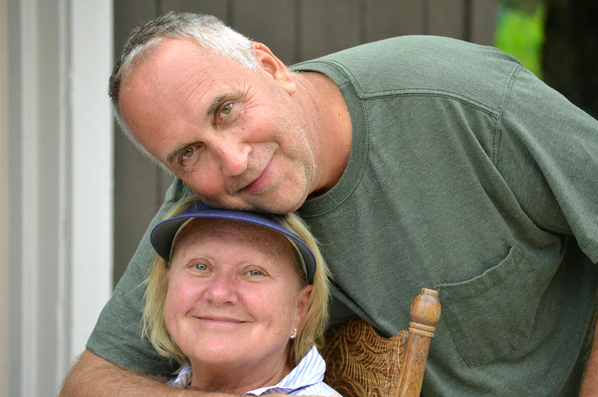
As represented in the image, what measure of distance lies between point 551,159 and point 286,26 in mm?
1745

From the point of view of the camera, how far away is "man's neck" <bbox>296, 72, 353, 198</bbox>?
1671 mm

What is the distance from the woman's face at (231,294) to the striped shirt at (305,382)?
0.08 meters

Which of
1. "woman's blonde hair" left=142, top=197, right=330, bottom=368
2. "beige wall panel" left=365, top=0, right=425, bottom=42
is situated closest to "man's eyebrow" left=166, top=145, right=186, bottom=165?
"woman's blonde hair" left=142, top=197, right=330, bottom=368

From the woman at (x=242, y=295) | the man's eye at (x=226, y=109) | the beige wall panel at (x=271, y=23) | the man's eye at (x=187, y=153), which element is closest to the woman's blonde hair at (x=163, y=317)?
the woman at (x=242, y=295)

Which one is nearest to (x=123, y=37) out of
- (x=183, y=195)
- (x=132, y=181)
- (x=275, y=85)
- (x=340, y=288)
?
(x=132, y=181)

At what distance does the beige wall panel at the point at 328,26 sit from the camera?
311cm

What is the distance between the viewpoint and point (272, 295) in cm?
160

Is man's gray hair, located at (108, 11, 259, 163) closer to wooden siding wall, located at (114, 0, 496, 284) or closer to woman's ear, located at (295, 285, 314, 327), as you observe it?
woman's ear, located at (295, 285, 314, 327)

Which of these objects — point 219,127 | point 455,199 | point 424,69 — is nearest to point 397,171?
point 455,199

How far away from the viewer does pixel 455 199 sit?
1700 millimetres

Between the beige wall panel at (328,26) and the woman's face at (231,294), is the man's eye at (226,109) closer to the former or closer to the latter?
the woman's face at (231,294)

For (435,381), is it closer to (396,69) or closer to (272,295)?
(272,295)

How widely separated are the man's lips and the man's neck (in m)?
0.18

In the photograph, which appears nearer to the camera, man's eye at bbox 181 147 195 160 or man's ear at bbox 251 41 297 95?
man's eye at bbox 181 147 195 160
